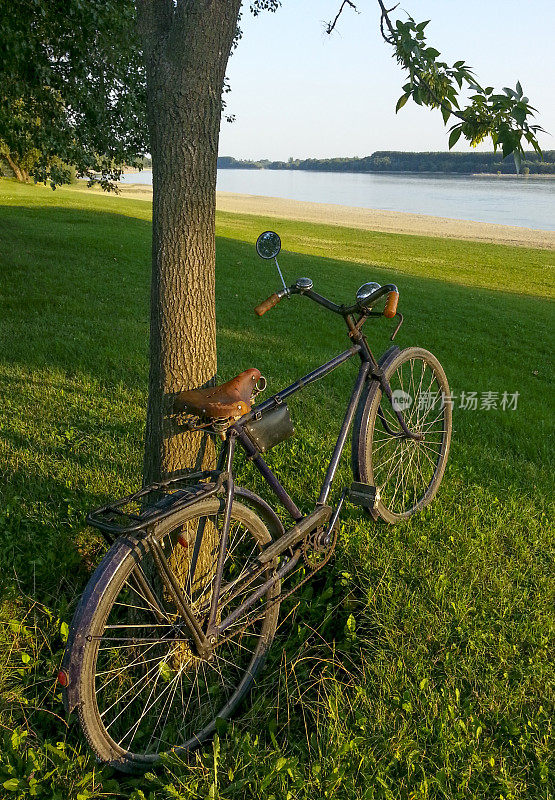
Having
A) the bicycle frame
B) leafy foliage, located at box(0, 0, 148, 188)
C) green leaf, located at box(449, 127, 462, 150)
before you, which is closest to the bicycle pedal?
the bicycle frame

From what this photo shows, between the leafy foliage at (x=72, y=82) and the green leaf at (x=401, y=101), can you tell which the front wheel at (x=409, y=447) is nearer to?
the green leaf at (x=401, y=101)

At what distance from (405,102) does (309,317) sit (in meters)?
7.83

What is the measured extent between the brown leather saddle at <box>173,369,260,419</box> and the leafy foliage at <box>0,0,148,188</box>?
6.84 meters

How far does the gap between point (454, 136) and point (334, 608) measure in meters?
2.51

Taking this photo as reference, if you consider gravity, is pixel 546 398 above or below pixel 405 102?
below

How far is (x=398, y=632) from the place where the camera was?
3.11 metres

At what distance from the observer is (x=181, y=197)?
10.1 feet

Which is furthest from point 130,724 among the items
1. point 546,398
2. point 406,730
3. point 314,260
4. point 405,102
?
point 314,260

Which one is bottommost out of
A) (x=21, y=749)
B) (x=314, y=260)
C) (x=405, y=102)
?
(x=21, y=749)

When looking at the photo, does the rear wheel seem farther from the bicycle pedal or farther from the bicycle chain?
the bicycle pedal

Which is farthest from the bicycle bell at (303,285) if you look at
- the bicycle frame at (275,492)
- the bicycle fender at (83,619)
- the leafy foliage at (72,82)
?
the leafy foliage at (72,82)

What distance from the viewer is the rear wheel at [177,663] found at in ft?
8.63

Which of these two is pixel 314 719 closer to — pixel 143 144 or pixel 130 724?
pixel 130 724

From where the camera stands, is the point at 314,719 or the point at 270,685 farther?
the point at 270,685
